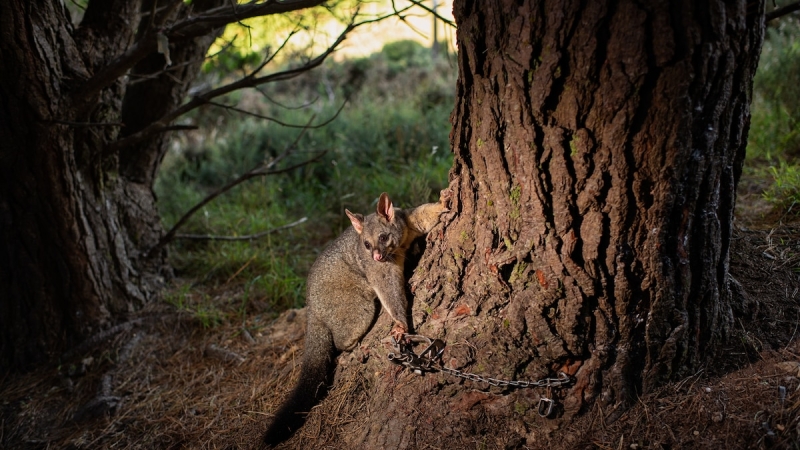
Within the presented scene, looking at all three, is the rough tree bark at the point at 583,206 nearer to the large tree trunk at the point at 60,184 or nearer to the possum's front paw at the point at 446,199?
the possum's front paw at the point at 446,199

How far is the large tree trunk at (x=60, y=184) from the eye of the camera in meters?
3.42

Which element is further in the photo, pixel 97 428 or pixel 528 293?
pixel 97 428

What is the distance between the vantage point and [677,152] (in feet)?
6.56

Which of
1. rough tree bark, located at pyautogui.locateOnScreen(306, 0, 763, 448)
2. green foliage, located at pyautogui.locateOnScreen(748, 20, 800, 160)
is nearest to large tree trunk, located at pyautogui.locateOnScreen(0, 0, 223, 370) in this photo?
rough tree bark, located at pyautogui.locateOnScreen(306, 0, 763, 448)

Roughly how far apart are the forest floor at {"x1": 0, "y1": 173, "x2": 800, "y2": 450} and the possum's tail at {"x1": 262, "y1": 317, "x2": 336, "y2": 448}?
0.09 metres

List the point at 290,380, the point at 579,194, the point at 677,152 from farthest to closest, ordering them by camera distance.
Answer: the point at 290,380 → the point at 579,194 → the point at 677,152

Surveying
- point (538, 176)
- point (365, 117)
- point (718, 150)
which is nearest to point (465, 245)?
point (538, 176)

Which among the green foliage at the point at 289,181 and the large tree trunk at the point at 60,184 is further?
the green foliage at the point at 289,181

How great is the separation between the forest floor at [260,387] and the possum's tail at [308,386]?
0.09 m

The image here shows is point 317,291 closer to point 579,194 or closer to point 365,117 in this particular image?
point 579,194

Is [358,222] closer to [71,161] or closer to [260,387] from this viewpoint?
Result: [260,387]

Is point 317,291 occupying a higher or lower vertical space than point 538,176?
lower

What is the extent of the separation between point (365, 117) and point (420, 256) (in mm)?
5393

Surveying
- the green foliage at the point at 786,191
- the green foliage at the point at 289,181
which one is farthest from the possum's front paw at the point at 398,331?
the green foliage at the point at 786,191
